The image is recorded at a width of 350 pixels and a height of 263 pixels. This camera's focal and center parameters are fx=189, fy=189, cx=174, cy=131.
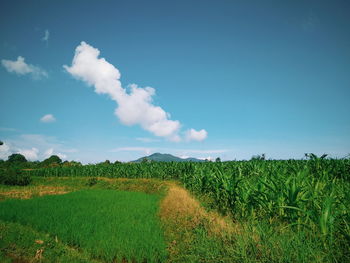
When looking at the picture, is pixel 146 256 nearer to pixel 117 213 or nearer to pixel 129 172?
pixel 117 213

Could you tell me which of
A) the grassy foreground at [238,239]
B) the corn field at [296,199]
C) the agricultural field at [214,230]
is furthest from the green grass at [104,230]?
the corn field at [296,199]

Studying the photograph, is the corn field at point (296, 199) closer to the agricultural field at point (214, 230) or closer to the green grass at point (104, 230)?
the agricultural field at point (214, 230)

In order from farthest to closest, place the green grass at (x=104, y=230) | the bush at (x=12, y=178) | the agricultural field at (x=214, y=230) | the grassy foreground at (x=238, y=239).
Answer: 1. the bush at (x=12, y=178)
2. the green grass at (x=104, y=230)
3. the agricultural field at (x=214, y=230)
4. the grassy foreground at (x=238, y=239)

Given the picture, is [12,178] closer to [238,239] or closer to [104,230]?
[104,230]

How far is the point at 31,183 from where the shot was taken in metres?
29.7

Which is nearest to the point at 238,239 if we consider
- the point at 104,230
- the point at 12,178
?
the point at 104,230

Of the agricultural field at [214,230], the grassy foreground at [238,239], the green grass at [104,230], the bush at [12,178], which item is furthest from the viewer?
the bush at [12,178]

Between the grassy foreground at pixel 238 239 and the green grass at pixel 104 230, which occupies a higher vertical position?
the grassy foreground at pixel 238 239

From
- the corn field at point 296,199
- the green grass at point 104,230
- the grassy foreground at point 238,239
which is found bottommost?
the green grass at point 104,230

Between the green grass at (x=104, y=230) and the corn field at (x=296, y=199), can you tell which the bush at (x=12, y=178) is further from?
the corn field at (x=296, y=199)

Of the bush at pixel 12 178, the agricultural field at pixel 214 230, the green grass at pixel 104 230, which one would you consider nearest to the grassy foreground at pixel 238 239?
the agricultural field at pixel 214 230

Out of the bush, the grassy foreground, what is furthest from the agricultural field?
the bush

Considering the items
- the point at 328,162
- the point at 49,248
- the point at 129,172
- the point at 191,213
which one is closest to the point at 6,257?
the point at 49,248

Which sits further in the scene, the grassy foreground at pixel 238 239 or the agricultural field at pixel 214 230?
the agricultural field at pixel 214 230
